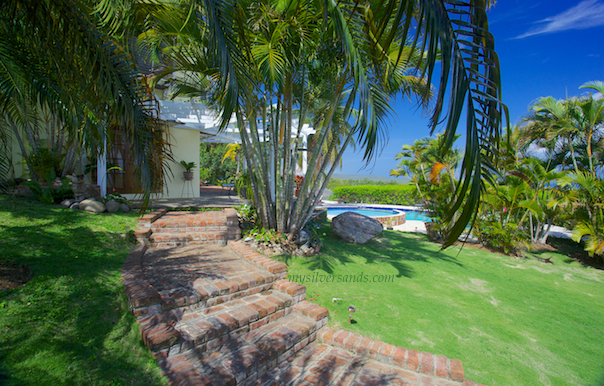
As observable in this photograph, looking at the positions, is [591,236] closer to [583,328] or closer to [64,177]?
[583,328]

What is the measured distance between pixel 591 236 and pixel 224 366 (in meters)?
9.21

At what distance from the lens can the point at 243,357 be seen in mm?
2582

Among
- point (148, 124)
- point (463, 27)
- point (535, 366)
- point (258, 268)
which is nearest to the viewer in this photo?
point (463, 27)

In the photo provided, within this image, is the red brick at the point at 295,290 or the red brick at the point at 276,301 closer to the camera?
the red brick at the point at 276,301

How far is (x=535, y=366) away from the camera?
291 centimetres

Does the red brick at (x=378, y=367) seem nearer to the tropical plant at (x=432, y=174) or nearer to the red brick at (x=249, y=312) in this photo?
the red brick at (x=249, y=312)

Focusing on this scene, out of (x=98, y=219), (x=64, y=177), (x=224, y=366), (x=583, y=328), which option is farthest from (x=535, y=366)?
(x=64, y=177)

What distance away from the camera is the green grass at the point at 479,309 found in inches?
117

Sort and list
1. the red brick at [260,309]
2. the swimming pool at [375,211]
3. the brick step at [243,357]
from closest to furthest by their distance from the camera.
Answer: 1. the brick step at [243,357]
2. the red brick at [260,309]
3. the swimming pool at [375,211]

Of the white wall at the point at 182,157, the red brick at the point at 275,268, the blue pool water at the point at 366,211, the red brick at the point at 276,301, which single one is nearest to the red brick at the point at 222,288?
the red brick at the point at 276,301

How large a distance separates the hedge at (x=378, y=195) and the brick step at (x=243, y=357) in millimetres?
17654

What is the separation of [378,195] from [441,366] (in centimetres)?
1859

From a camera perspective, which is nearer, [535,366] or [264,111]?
[535,366]

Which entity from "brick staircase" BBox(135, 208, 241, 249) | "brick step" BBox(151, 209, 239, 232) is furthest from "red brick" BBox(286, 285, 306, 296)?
"brick step" BBox(151, 209, 239, 232)
